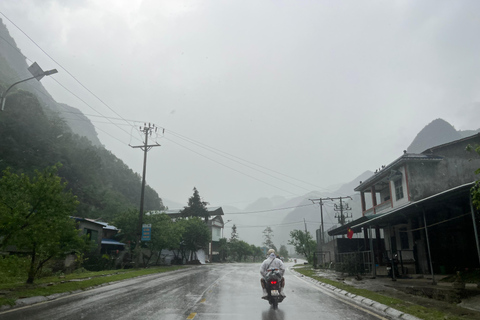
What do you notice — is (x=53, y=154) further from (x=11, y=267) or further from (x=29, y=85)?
(x=29, y=85)

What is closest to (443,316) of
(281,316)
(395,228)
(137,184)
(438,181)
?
(281,316)

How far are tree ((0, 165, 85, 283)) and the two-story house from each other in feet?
50.5

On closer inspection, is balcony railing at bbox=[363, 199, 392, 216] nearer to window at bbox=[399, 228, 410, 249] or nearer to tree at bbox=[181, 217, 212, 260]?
window at bbox=[399, 228, 410, 249]

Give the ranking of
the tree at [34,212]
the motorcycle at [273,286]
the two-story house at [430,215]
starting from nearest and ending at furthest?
the motorcycle at [273,286] < the tree at [34,212] < the two-story house at [430,215]

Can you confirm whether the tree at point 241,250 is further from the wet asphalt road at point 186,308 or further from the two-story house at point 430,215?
the wet asphalt road at point 186,308

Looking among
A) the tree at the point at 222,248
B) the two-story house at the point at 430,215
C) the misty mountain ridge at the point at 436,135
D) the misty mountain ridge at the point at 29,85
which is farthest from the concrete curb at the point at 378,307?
the misty mountain ridge at the point at 436,135

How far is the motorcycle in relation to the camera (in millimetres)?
9359

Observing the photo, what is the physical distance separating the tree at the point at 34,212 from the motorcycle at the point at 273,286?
8665mm

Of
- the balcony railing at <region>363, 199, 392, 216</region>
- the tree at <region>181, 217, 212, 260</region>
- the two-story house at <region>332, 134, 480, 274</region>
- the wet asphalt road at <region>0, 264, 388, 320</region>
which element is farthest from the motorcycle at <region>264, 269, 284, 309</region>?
the tree at <region>181, 217, 212, 260</region>

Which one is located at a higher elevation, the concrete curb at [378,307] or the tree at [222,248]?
the tree at [222,248]

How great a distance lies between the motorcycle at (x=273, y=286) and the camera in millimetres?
9359

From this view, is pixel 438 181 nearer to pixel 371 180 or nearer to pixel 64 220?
pixel 371 180

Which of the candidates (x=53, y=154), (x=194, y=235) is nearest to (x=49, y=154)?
(x=53, y=154)

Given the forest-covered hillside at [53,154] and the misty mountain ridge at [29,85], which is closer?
the forest-covered hillside at [53,154]
